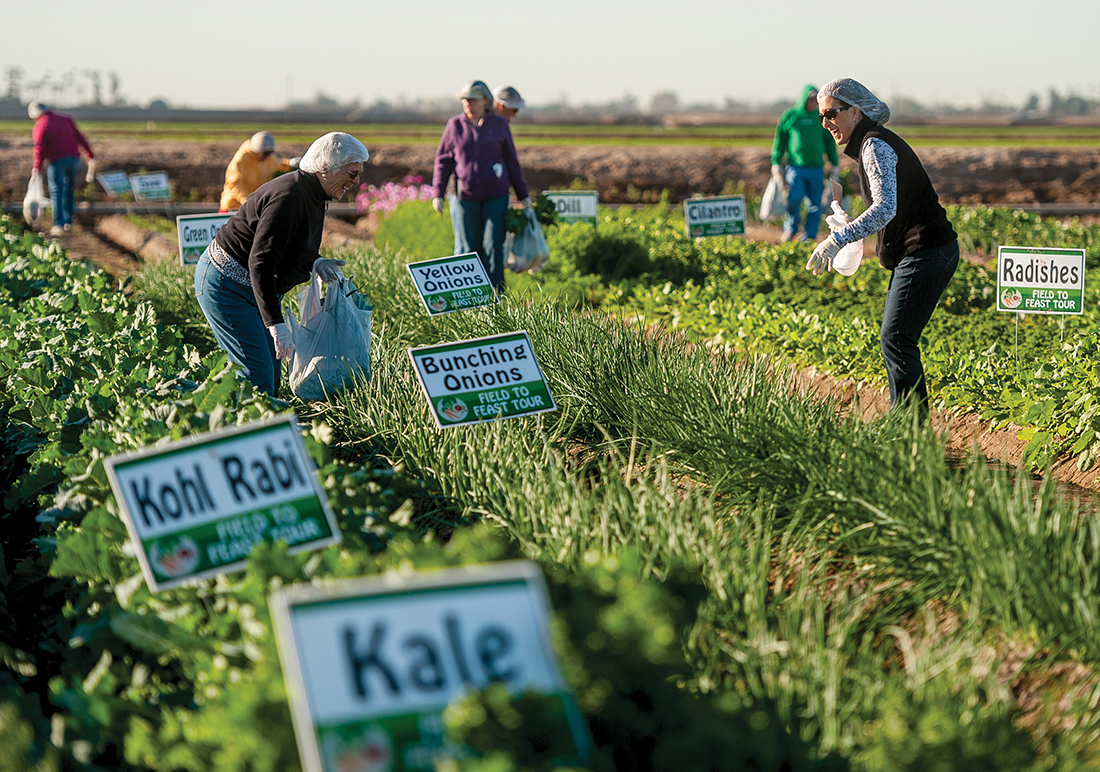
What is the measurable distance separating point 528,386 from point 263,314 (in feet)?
4.48

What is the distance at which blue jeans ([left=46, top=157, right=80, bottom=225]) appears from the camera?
44.9ft

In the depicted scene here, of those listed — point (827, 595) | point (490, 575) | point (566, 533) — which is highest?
point (490, 575)

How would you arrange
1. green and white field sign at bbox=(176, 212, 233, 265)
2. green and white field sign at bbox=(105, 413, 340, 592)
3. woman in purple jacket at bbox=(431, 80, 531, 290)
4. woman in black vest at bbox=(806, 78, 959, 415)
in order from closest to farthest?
green and white field sign at bbox=(105, 413, 340, 592) < woman in black vest at bbox=(806, 78, 959, 415) < green and white field sign at bbox=(176, 212, 233, 265) < woman in purple jacket at bbox=(431, 80, 531, 290)

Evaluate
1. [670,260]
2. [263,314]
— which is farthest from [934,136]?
[263,314]

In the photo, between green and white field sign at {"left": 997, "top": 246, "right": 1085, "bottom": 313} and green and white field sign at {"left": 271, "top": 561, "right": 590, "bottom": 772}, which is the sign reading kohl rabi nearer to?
green and white field sign at {"left": 271, "top": 561, "right": 590, "bottom": 772}

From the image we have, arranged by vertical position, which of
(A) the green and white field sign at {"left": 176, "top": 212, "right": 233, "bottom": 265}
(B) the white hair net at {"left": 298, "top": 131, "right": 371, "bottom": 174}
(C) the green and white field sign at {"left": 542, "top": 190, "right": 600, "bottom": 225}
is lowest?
(A) the green and white field sign at {"left": 176, "top": 212, "right": 233, "bottom": 265}

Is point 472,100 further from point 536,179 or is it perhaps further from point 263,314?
point 536,179

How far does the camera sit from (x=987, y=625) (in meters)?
2.70

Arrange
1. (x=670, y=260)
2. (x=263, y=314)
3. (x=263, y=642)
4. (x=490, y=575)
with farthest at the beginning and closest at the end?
(x=670, y=260), (x=263, y=314), (x=263, y=642), (x=490, y=575)

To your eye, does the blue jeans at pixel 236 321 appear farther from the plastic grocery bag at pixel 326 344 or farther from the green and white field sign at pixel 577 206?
the green and white field sign at pixel 577 206

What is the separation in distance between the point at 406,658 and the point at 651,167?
25.5m

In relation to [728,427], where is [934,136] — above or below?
above

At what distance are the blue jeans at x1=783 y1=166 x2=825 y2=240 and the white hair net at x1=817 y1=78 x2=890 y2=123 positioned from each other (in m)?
6.70

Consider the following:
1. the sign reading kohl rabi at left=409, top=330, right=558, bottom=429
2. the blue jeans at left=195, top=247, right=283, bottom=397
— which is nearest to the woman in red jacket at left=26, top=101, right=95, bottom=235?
the blue jeans at left=195, top=247, right=283, bottom=397
